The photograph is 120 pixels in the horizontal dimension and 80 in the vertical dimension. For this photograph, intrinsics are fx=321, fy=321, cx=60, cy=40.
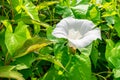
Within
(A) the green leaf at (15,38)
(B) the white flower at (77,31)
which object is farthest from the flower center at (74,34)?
(A) the green leaf at (15,38)

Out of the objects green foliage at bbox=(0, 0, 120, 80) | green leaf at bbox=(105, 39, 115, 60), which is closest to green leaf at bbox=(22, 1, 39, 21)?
green foliage at bbox=(0, 0, 120, 80)

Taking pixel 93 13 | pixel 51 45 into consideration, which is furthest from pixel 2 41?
pixel 93 13

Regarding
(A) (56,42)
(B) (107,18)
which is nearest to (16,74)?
(A) (56,42)

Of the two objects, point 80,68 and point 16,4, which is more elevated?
point 16,4

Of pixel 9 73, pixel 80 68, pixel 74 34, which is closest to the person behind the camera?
pixel 9 73

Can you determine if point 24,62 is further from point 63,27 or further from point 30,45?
point 63,27

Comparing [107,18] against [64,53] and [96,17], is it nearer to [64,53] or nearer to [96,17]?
[96,17]

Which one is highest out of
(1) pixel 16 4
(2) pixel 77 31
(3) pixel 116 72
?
(1) pixel 16 4

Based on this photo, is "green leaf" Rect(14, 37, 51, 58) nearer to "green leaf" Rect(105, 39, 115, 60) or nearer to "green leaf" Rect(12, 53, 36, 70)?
"green leaf" Rect(12, 53, 36, 70)

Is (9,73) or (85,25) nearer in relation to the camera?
(9,73)
